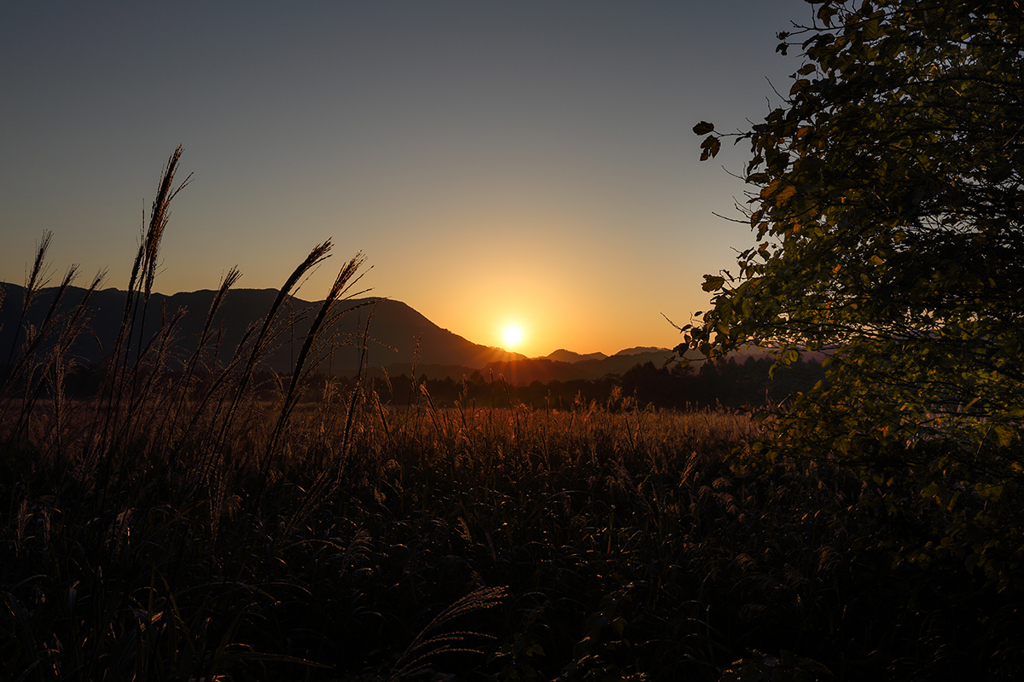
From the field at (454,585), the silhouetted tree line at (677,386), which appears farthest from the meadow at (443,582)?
the silhouetted tree line at (677,386)

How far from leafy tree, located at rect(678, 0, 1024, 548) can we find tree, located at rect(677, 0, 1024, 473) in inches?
0.4

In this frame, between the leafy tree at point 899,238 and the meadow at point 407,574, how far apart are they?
0.63 m

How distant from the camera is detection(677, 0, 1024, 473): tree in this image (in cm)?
274

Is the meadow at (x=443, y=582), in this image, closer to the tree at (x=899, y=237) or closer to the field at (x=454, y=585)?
the field at (x=454, y=585)

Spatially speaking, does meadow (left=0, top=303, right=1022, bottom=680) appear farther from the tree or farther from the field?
the tree

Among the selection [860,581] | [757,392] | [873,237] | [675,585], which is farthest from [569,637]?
[757,392]

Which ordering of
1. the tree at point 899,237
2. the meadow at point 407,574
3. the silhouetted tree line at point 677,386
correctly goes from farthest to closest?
the silhouetted tree line at point 677,386 < the tree at point 899,237 < the meadow at point 407,574

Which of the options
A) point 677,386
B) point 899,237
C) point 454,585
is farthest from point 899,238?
point 677,386

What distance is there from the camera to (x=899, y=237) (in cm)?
292

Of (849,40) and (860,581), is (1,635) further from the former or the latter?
(849,40)

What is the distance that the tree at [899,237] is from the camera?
274 cm

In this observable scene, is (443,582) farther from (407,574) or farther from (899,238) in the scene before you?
(899,238)

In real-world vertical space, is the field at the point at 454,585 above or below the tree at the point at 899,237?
below

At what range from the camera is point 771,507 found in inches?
184
